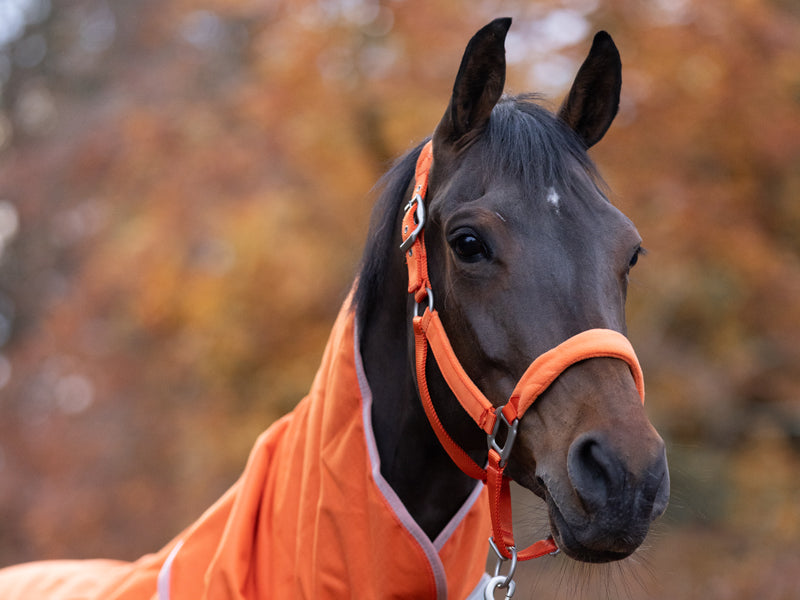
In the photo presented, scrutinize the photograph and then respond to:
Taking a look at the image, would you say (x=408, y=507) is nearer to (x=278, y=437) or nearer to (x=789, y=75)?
(x=278, y=437)

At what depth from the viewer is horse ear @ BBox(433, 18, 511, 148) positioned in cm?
188

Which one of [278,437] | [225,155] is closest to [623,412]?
[278,437]

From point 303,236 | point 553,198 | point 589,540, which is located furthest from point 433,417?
point 303,236

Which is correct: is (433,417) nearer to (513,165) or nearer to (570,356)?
(570,356)

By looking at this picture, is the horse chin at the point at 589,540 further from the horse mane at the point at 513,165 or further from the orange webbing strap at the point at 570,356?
the horse mane at the point at 513,165

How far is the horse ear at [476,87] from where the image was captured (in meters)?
1.88

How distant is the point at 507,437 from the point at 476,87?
96 centimetres

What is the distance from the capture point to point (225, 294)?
198 inches

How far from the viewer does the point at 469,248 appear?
5.94 ft

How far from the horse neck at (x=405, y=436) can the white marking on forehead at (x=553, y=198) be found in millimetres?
538

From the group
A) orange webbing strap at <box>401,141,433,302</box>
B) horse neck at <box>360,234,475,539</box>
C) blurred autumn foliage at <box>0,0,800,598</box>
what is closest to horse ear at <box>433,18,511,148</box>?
orange webbing strap at <box>401,141,433,302</box>

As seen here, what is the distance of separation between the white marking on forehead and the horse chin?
0.71 m

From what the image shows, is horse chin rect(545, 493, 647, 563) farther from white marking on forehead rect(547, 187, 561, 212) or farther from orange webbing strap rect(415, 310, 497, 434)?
white marking on forehead rect(547, 187, 561, 212)

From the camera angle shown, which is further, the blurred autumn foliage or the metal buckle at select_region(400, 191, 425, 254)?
the blurred autumn foliage
